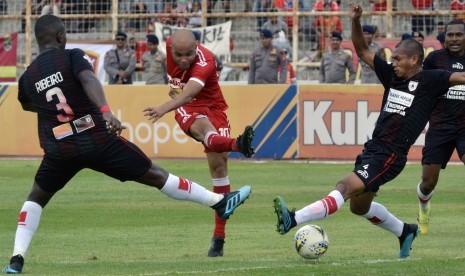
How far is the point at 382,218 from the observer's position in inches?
458

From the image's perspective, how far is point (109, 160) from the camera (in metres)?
10.7

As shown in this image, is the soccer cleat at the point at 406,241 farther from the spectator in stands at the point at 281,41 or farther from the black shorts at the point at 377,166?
the spectator in stands at the point at 281,41

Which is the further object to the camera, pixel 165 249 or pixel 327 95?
pixel 327 95

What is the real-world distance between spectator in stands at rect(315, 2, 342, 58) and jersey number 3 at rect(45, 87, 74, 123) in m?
19.5

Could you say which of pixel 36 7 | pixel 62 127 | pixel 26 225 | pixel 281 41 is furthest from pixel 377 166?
pixel 36 7

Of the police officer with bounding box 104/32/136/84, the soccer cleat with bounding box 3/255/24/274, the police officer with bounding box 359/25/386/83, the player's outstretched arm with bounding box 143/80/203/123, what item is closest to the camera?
the soccer cleat with bounding box 3/255/24/274

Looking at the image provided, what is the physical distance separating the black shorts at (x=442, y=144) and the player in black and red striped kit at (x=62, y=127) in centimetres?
464

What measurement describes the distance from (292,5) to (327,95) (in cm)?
518

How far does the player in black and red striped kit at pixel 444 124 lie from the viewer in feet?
46.5

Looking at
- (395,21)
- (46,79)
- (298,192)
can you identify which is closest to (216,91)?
(46,79)

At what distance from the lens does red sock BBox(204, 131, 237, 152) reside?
1207cm

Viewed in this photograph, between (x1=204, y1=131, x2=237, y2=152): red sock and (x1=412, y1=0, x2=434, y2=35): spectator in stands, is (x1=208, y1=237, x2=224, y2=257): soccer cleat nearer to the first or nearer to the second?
(x1=204, y1=131, x2=237, y2=152): red sock

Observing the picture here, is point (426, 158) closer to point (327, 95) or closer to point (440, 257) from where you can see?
point (440, 257)

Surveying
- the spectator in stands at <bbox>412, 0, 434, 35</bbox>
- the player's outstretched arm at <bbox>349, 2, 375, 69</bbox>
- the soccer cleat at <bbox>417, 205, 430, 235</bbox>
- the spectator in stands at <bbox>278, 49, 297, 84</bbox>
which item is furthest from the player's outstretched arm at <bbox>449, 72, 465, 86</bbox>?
the spectator in stands at <bbox>412, 0, 434, 35</bbox>
